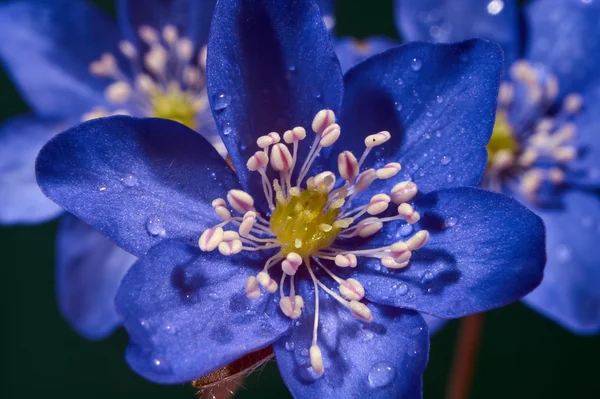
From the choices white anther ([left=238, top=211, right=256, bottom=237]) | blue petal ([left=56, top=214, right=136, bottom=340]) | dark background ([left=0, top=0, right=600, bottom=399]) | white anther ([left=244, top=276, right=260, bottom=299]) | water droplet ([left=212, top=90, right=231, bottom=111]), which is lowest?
dark background ([left=0, top=0, right=600, bottom=399])

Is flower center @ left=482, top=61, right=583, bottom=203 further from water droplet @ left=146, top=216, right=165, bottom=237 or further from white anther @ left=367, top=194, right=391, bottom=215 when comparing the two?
water droplet @ left=146, top=216, right=165, bottom=237

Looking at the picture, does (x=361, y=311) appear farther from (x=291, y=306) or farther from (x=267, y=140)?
(x=267, y=140)

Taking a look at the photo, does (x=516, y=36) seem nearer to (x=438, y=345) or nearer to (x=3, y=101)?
(x=438, y=345)

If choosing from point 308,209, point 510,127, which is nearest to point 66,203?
point 308,209

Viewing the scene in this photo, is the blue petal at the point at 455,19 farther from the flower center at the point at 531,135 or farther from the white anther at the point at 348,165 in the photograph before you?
the white anther at the point at 348,165

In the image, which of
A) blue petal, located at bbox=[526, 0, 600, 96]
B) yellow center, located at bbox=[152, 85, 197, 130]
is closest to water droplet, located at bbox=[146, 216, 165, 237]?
yellow center, located at bbox=[152, 85, 197, 130]

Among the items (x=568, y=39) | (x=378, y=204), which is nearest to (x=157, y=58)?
(x=378, y=204)
